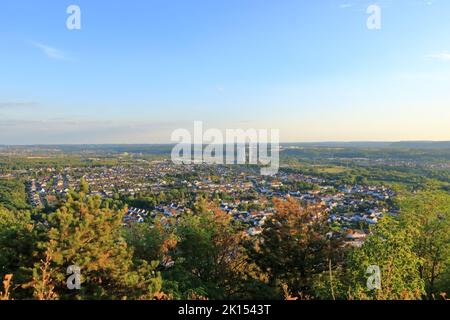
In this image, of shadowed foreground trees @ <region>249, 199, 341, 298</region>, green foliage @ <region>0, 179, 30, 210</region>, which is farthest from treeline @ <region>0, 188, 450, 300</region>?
green foliage @ <region>0, 179, 30, 210</region>

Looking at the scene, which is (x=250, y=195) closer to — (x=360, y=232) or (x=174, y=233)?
(x=360, y=232)

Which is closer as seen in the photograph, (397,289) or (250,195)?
(397,289)
